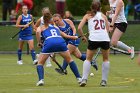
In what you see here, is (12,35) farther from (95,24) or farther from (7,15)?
(95,24)

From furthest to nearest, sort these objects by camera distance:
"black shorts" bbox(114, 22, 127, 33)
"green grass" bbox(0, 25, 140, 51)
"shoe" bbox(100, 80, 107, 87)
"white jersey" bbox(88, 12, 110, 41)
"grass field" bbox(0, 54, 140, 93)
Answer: "green grass" bbox(0, 25, 140, 51) → "black shorts" bbox(114, 22, 127, 33) → "shoe" bbox(100, 80, 107, 87) → "white jersey" bbox(88, 12, 110, 41) → "grass field" bbox(0, 54, 140, 93)

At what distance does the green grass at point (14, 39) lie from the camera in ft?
98.8

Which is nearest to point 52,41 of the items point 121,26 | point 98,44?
point 98,44

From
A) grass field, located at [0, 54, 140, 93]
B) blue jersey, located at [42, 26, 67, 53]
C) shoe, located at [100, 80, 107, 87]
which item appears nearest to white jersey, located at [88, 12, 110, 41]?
blue jersey, located at [42, 26, 67, 53]

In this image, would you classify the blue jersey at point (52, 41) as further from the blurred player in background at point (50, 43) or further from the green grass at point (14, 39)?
the green grass at point (14, 39)

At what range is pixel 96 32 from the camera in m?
14.7

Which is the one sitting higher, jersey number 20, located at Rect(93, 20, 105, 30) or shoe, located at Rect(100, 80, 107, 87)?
jersey number 20, located at Rect(93, 20, 105, 30)

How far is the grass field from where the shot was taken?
1408 cm

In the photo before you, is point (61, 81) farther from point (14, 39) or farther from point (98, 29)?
point (14, 39)

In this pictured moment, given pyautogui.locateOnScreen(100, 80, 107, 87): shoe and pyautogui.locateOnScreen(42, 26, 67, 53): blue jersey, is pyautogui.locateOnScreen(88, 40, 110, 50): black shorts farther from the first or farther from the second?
pyautogui.locateOnScreen(100, 80, 107, 87): shoe

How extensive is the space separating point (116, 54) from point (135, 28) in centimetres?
177

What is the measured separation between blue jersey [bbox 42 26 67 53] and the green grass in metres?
14.9

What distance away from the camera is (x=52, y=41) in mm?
14945

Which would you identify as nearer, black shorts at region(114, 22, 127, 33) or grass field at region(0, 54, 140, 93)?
grass field at region(0, 54, 140, 93)
